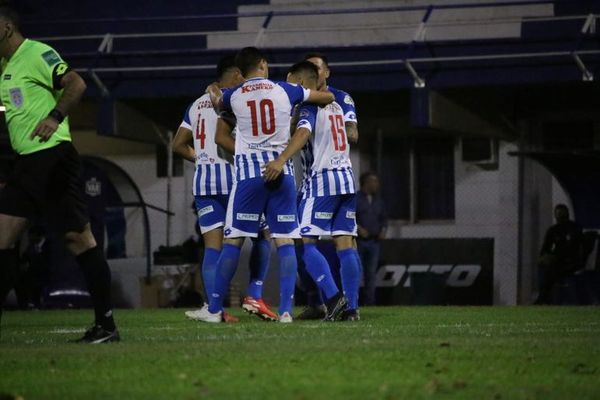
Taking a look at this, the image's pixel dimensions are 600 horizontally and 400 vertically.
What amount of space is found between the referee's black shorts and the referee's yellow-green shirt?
12 cm

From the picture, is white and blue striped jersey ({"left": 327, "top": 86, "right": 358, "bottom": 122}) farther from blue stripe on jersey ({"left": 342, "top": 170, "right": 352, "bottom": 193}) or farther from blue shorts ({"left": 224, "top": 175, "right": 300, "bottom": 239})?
blue shorts ({"left": 224, "top": 175, "right": 300, "bottom": 239})

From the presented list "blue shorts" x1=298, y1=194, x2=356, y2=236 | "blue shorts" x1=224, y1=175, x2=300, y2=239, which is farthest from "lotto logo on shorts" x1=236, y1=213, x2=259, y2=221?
"blue shorts" x1=298, y1=194, x2=356, y2=236

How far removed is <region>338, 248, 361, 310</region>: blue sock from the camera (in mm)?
12148

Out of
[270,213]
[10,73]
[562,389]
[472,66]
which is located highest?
[472,66]

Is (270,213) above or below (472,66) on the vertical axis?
below

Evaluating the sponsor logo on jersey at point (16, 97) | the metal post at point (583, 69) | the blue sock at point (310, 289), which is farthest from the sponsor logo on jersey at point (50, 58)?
the metal post at point (583, 69)

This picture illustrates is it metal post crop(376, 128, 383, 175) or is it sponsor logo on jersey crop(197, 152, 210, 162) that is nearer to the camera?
sponsor logo on jersey crop(197, 152, 210, 162)

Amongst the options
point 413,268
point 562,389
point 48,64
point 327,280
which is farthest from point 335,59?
point 562,389

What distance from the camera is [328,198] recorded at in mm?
12180

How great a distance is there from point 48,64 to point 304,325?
3438mm

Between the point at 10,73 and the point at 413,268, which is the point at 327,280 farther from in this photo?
the point at 413,268

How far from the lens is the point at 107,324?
920cm

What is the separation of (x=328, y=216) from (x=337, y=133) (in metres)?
0.72

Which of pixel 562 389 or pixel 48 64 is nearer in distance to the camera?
pixel 562 389
